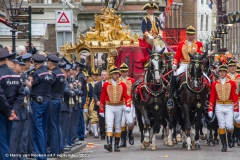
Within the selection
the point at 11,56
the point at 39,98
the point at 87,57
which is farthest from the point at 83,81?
the point at 11,56

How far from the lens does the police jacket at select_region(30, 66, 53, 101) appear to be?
16.5 metres

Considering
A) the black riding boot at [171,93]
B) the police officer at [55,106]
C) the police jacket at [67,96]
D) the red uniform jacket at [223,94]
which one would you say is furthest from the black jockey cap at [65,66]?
the red uniform jacket at [223,94]

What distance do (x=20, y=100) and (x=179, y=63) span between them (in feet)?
27.2

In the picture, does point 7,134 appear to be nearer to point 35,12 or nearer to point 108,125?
point 108,125

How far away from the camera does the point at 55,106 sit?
17656mm

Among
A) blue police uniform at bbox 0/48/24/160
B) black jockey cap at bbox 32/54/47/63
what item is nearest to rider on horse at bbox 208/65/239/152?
black jockey cap at bbox 32/54/47/63

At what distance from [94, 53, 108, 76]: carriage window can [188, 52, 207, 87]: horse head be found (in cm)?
1034

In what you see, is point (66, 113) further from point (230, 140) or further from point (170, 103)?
point (230, 140)

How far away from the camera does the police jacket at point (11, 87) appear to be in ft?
45.0

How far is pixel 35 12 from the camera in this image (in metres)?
39.2

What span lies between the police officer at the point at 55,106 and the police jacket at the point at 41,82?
0.70m

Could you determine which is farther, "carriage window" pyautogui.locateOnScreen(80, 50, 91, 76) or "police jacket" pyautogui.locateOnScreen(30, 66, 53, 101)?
"carriage window" pyautogui.locateOnScreen(80, 50, 91, 76)

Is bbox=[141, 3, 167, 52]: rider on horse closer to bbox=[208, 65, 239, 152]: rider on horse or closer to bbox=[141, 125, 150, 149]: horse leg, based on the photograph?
bbox=[208, 65, 239, 152]: rider on horse

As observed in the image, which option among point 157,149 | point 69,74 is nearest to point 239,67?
point 157,149
